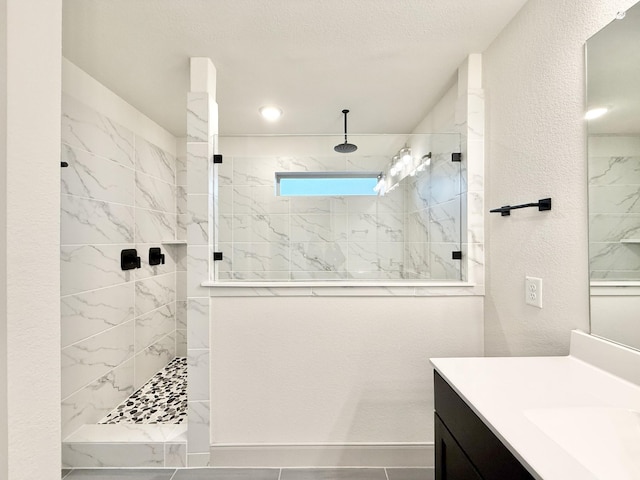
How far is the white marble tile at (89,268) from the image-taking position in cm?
201

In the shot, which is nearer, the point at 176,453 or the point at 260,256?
the point at 176,453

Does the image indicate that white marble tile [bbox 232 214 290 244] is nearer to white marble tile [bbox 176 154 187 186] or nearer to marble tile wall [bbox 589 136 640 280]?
marble tile wall [bbox 589 136 640 280]

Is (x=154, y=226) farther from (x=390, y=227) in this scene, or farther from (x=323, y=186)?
(x=390, y=227)

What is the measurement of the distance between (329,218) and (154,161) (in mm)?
1975

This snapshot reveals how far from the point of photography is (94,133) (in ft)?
7.36

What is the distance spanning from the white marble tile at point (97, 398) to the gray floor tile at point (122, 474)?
255mm

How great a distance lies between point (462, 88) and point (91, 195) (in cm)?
255

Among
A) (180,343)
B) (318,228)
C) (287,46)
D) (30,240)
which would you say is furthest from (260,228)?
(180,343)

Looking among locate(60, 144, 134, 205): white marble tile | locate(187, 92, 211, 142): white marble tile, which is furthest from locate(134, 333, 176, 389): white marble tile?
locate(187, 92, 211, 142): white marble tile

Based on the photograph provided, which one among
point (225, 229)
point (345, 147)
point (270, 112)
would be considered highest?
point (270, 112)

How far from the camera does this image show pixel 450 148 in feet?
6.64

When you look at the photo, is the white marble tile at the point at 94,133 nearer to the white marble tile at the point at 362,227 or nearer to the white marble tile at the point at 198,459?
the white marble tile at the point at 362,227

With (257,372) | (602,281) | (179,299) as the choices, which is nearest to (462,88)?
(602,281)

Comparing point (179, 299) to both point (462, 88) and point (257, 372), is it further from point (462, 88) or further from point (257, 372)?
point (462, 88)
